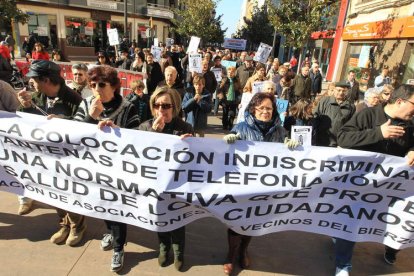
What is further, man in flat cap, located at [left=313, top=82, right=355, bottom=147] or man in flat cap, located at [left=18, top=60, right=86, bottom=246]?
man in flat cap, located at [left=313, top=82, right=355, bottom=147]

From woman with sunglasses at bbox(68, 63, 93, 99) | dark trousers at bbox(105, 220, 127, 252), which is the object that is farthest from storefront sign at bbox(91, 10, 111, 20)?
dark trousers at bbox(105, 220, 127, 252)

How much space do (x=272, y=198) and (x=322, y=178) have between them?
1.49 feet

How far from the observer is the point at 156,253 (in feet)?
10.6

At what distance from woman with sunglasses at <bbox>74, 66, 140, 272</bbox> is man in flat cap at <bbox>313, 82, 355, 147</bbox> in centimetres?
280

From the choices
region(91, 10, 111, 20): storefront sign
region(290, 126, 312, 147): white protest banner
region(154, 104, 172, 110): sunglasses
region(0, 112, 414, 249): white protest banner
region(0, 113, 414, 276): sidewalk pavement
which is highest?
region(91, 10, 111, 20): storefront sign

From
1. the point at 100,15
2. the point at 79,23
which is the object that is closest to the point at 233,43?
the point at 100,15

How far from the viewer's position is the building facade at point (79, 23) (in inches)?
1051

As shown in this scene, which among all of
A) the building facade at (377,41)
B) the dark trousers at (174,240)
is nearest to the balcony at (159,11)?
the building facade at (377,41)

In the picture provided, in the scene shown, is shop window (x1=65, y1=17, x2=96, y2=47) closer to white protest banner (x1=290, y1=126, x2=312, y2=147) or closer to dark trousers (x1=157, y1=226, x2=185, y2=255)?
dark trousers (x1=157, y1=226, x2=185, y2=255)

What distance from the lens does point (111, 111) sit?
111 inches

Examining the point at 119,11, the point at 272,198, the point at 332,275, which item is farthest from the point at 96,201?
the point at 119,11

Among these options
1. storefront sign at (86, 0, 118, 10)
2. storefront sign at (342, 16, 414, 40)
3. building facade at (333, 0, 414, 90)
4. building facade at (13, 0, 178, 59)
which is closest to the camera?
storefront sign at (342, 16, 414, 40)

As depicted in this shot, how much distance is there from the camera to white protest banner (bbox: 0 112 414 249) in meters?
2.61

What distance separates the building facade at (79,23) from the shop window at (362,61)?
1547 centimetres
